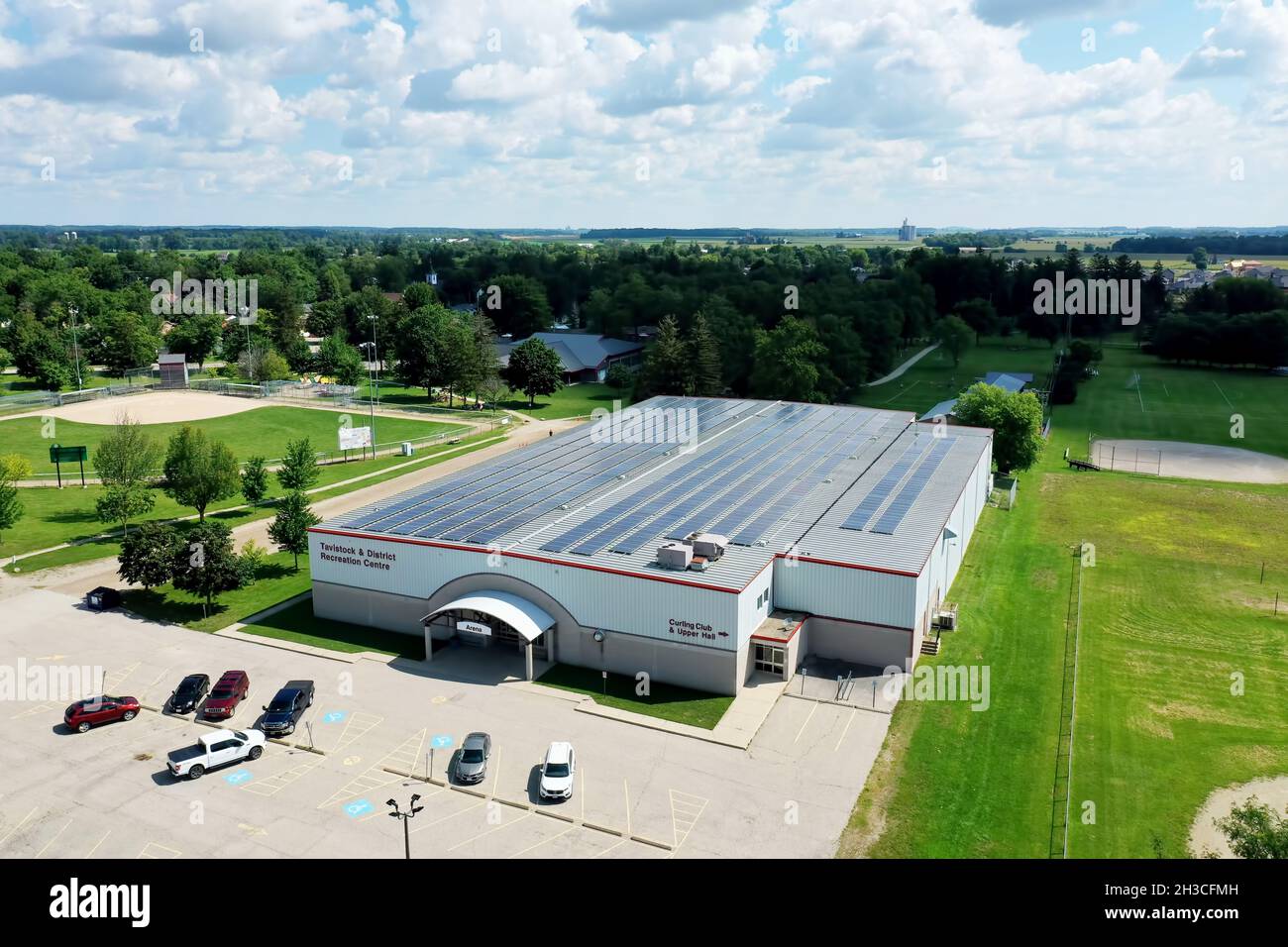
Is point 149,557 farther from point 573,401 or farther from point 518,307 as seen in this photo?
point 518,307

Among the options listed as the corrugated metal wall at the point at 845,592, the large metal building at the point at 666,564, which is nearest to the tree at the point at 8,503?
the large metal building at the point at 666,564

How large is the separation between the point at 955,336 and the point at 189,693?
114 meters

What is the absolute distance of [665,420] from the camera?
73562 millimetres

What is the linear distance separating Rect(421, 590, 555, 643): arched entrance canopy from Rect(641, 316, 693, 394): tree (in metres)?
62.2

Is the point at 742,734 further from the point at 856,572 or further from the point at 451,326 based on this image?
the point at 451,326

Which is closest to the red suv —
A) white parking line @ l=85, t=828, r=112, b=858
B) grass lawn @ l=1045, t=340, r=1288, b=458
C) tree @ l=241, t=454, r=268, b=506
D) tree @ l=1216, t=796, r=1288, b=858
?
white parking line @ l=85, t=828, r=112, b=858

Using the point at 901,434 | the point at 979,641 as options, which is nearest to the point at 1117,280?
the point at 901,434

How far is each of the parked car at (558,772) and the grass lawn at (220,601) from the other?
2234 centimetres

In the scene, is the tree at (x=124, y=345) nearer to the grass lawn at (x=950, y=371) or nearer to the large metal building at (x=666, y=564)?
the large metal building at (x=666, y=564)

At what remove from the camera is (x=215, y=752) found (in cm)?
3184

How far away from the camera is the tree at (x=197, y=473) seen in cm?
5834

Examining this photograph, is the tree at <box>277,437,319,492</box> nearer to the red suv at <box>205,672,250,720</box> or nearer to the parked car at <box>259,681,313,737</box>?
the red suv at <box>205,672,250,720</box>

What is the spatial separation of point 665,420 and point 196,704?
44404mm

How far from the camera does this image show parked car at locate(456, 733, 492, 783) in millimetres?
30938
